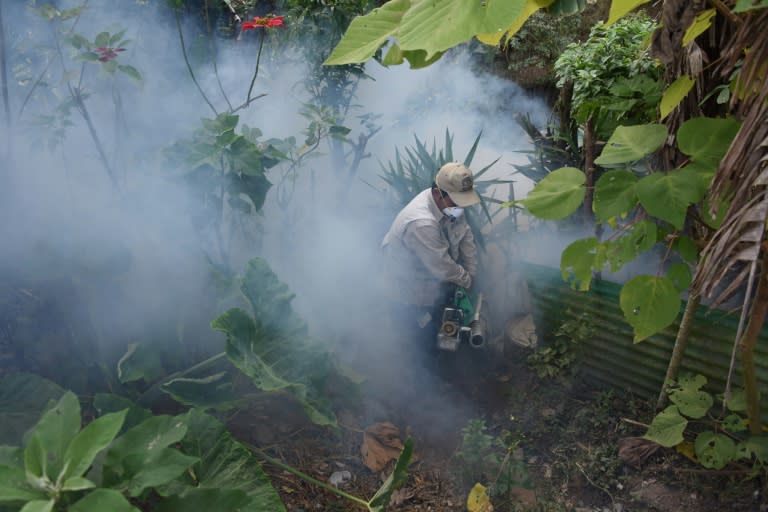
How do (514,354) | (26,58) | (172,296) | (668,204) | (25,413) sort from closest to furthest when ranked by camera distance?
(668,204) → (25,413) → (26,58) → (172,296) → (514,354)

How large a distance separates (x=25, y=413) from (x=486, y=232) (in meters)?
3.24

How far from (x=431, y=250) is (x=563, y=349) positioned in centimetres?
99

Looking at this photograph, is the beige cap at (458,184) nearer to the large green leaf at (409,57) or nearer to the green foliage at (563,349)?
the green foliage at (563,349)

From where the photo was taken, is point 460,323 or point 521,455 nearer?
point 521,455

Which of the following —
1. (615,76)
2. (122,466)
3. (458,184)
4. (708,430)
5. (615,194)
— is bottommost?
(708,430)

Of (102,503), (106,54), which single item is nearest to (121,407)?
(102,503)

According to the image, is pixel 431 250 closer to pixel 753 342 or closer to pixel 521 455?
pixel 521 455

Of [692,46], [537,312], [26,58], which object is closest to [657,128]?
[692,46]

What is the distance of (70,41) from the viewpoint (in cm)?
271

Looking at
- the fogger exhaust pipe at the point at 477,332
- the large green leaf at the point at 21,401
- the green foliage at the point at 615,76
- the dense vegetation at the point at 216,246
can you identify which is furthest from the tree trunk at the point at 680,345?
the large green leaf at the point at 21,401

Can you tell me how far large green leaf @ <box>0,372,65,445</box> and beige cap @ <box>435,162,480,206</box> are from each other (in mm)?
2279

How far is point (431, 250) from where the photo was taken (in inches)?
145

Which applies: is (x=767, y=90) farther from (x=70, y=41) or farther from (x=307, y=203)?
(x=307, y=203)

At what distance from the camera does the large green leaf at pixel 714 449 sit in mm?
2686
